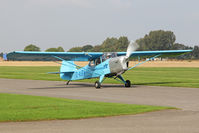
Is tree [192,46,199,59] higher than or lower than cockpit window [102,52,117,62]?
higher

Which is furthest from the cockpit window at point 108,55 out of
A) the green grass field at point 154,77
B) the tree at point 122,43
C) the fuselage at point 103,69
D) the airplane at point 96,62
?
the tree at point 122,43

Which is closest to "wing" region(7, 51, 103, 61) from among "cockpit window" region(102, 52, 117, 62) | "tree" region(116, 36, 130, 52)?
"cockpit window" region(102, 52, 117, 62)

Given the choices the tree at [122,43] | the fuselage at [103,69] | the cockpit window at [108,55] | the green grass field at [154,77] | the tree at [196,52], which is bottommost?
the green grass field at [154,77]

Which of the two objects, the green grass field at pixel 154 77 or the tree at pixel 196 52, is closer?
the green grass field at pixel 154 77

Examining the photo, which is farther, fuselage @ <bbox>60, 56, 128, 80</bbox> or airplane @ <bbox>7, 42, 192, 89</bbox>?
airplane @ <bbox>7, 42, 192, 89</bbox>

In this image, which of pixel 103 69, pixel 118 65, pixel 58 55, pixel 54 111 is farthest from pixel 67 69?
pixel 54 111

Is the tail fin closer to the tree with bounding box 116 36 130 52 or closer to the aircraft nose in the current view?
the aircraft nose

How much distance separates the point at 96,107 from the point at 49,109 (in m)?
1.58

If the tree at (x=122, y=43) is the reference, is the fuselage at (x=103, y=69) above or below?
below

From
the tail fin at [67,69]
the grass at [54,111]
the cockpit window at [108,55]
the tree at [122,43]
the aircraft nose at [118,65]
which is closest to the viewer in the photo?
the grass at [54,111]

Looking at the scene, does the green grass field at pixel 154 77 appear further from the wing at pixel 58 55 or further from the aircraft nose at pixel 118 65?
the wing at pixel 58 55

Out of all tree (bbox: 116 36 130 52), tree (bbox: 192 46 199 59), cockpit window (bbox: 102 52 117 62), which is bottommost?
cockpit window (bbox: 102 52 117 62)

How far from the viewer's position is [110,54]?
74.4 ft

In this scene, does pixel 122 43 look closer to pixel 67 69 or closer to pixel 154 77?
pixel 154 77
